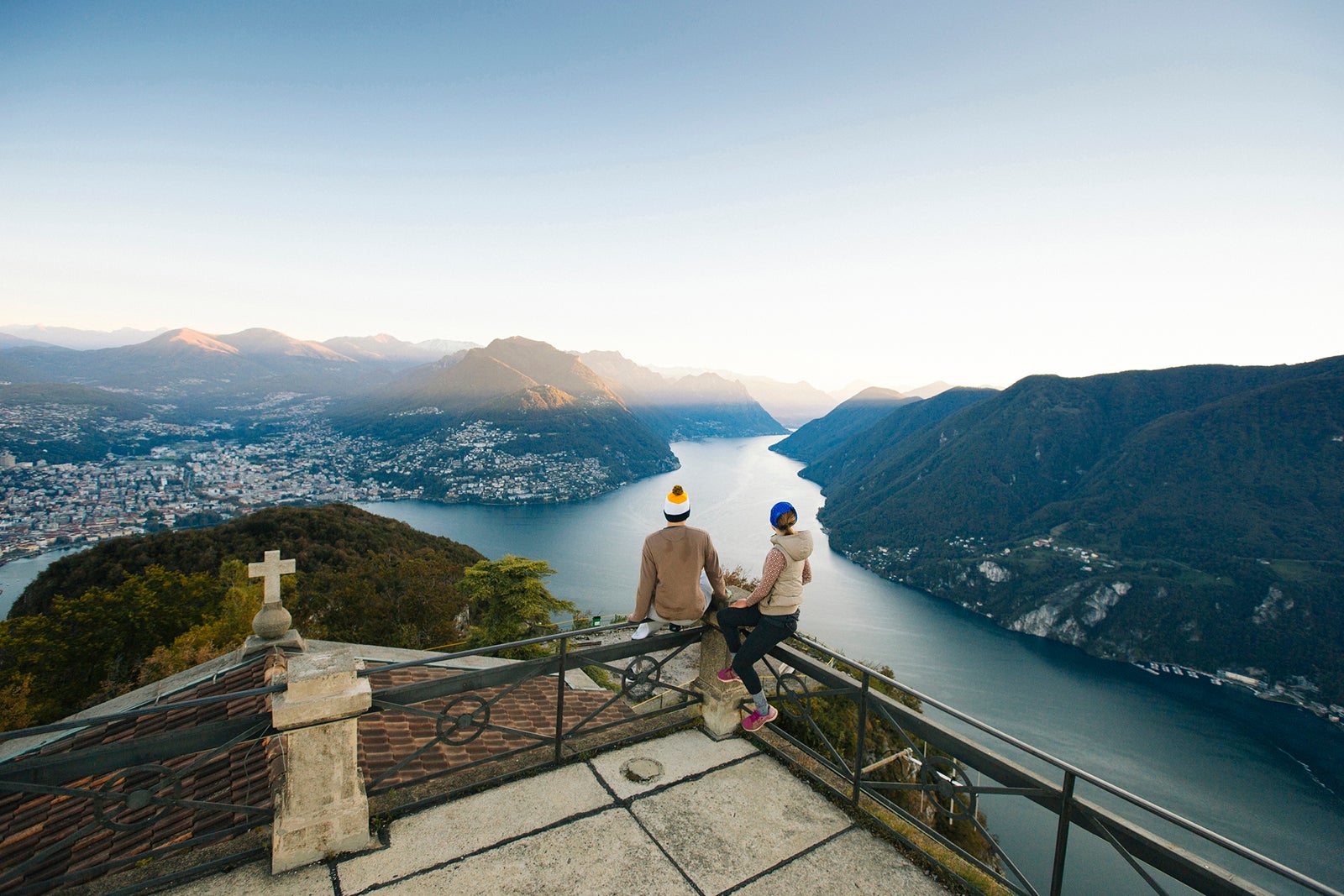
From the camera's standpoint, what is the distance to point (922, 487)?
148 meters

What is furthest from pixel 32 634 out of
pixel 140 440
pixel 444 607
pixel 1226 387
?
pixel 1226 387

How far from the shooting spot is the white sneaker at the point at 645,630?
4867mm

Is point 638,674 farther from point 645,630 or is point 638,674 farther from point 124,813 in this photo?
point 124,813

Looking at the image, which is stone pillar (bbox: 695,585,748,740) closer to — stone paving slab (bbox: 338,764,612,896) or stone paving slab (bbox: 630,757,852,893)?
stone paving slab (bbox: 630,757,852,893)

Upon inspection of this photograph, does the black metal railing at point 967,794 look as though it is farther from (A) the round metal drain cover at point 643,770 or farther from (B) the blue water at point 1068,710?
(B) the blue water at point 1068,710

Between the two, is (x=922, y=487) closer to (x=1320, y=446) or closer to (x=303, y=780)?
(x=1320, y=446)

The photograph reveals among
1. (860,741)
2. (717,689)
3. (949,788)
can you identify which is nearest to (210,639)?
(717,689)

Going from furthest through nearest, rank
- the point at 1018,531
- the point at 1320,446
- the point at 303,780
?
the point at 1018,531
the point at 1320,446
the point at 303,780

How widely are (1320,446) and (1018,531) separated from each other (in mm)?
57812

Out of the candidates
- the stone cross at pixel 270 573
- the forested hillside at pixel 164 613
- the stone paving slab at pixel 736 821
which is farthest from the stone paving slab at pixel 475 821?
the forested hillside at pixel 164 613

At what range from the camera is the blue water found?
4512 cm

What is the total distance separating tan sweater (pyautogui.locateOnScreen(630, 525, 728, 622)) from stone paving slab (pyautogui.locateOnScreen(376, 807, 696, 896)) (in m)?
1.60

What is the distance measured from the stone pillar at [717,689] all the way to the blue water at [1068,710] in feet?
77.4

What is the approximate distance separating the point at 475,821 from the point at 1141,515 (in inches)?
5647
